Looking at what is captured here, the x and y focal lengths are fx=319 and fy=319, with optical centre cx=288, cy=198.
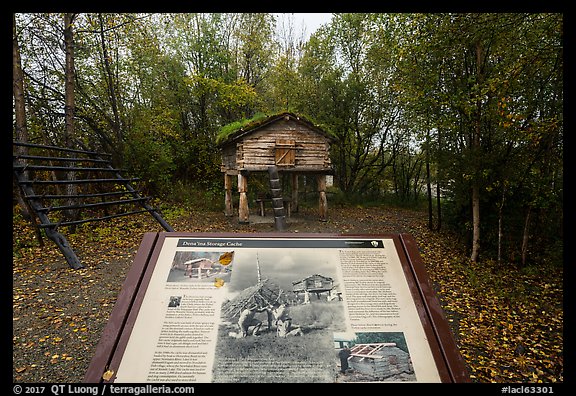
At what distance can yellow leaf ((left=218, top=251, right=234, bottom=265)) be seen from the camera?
3025mm

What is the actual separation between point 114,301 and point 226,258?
13.5 feet

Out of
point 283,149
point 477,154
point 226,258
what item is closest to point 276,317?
point 226,258

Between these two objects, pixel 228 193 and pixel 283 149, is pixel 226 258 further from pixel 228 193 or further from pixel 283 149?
pixel 228 193

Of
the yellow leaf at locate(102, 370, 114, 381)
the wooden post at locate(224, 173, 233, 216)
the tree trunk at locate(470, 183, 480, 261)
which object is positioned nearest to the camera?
the yellow leaf at locate(102, 370, 114, 381)

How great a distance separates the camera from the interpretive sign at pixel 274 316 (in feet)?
7.86

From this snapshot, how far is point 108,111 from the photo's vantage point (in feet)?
52.6

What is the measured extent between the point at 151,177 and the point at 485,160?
47.0 feet

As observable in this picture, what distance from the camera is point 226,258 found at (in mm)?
3059

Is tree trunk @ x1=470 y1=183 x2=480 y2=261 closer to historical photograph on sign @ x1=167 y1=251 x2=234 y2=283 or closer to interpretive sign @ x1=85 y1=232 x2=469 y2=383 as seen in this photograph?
interpretive sign @ x1=85 y1=232 x2=469 y2=383

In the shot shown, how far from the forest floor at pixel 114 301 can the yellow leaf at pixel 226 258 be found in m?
2.75

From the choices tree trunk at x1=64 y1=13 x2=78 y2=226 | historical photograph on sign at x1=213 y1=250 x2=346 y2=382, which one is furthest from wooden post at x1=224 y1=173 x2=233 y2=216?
historical photograph on sign at x1=213 y1=250 x2=346 y2=382

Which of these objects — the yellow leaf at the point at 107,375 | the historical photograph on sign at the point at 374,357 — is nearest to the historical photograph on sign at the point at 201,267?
the yellow leaf at the point at 107,375
